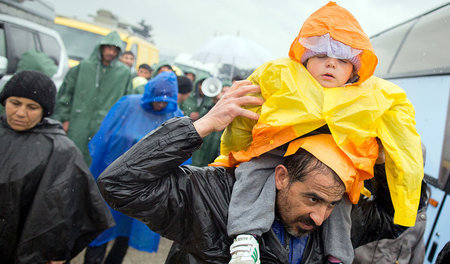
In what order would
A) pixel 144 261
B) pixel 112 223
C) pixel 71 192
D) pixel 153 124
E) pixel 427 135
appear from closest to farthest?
pixel 71 192 < pixel 112 223 < pixel 427 135 < pixel 153 124 < pixel 144 261

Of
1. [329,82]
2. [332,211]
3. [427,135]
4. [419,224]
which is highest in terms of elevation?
[329,82]

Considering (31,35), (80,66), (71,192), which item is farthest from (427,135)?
(31,35)

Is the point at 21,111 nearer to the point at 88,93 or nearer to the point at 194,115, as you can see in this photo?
the point at 88,93

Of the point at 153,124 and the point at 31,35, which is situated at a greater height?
the point at 31,35

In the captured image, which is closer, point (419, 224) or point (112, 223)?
point (419, 224)

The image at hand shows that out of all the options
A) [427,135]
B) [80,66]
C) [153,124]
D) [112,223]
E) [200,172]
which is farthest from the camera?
[80,66]

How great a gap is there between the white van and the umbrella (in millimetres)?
3195

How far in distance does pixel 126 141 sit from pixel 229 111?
7.58 ft

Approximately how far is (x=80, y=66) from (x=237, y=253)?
4.52 meters

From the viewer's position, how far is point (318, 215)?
1.49 meters

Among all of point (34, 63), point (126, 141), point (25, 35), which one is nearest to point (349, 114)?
point (126, 141)

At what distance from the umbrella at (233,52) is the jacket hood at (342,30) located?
635cm

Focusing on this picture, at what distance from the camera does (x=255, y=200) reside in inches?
58.2

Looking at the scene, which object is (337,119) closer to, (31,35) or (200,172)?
(200,172)
